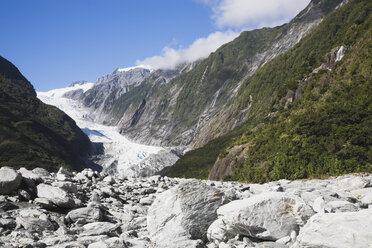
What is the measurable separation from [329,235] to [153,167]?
16376cm

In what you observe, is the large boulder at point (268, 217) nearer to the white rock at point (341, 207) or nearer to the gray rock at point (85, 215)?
the white rock at point (341, 207)

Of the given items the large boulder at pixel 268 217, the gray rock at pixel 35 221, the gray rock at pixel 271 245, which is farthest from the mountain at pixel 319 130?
the gray rock at pixel 35 221

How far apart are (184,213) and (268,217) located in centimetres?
271

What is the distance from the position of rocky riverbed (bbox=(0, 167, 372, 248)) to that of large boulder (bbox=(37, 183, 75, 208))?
4 centimetres

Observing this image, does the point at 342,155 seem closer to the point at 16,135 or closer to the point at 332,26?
the point at 332,26

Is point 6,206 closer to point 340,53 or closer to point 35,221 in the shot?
point 35,221

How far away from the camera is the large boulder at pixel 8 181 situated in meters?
12.7

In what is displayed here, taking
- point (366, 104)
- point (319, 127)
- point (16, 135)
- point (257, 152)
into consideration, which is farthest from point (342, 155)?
point (16, 135)

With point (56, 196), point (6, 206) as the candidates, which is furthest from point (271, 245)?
point (6, 206)

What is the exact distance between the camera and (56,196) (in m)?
12.8

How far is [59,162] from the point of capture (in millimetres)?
127625

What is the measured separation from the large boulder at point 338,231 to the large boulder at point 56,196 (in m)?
10.3

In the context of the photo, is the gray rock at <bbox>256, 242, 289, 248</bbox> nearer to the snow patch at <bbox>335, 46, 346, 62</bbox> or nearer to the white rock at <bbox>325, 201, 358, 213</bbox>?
the white rock at <bbox>325, 201, 358, 213</bbox>

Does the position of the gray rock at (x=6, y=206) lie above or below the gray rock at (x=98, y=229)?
above
